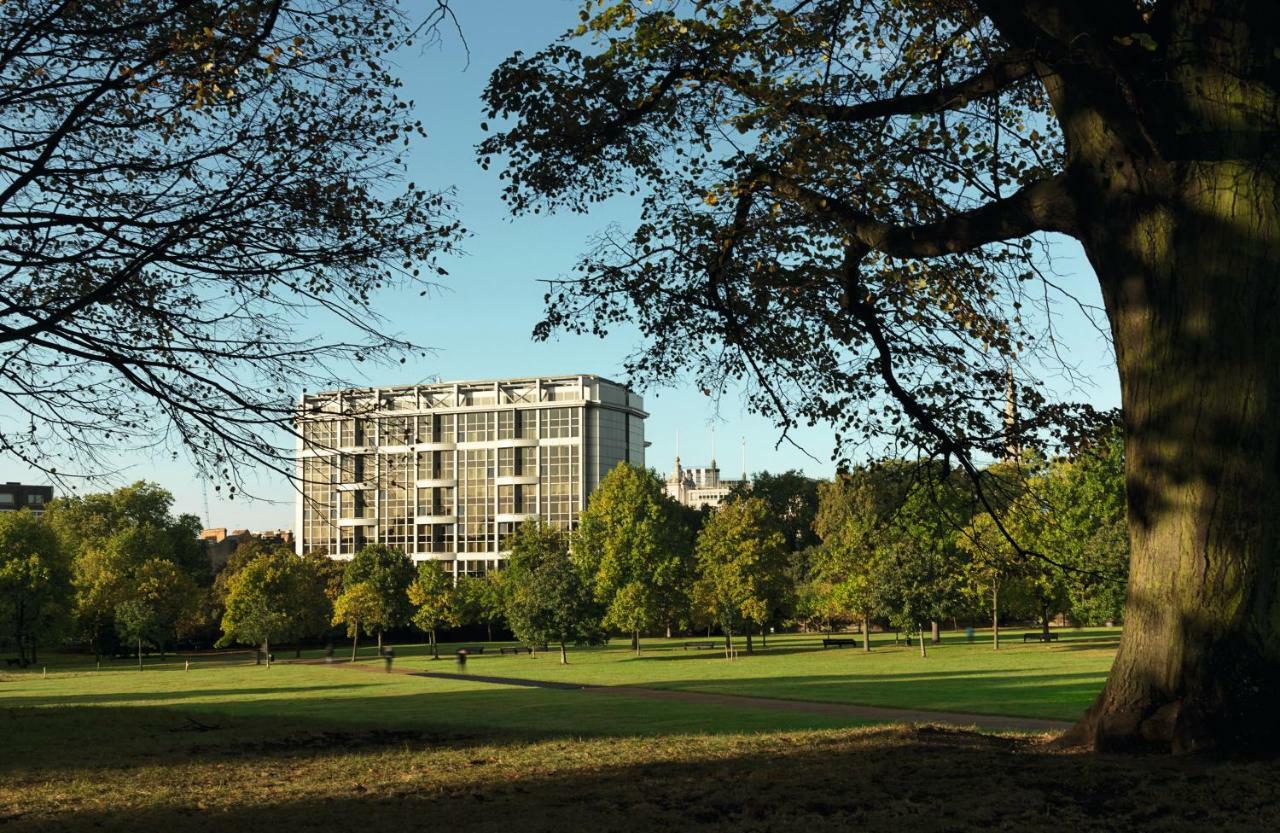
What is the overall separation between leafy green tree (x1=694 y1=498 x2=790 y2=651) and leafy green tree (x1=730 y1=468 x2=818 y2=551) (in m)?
49.7

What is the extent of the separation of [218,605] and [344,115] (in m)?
92.8

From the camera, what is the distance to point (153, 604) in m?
80.6

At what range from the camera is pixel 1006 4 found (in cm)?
980

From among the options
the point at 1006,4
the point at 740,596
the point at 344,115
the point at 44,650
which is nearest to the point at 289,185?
the point at 344,115

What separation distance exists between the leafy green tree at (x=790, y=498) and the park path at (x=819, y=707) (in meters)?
72.0

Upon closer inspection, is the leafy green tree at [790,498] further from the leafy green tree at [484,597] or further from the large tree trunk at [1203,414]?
the large tree trunk at [1203,414]

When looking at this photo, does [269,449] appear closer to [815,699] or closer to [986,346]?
[986,346]

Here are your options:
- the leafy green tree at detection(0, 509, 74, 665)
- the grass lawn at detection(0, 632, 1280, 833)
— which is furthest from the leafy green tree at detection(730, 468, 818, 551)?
the grass lawn at detection(0, 632, 1280, 833)

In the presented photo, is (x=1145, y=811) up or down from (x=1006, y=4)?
down

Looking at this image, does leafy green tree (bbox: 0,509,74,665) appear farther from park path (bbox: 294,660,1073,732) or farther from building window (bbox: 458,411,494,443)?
building window (bbox: 458,411,494,443)

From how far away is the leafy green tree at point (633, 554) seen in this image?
71.4 meters

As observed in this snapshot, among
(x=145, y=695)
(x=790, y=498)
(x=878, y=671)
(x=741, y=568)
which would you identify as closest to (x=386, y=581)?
(x=741, y=568)

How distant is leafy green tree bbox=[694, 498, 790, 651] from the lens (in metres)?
67.5

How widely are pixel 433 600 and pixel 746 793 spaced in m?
79.1
